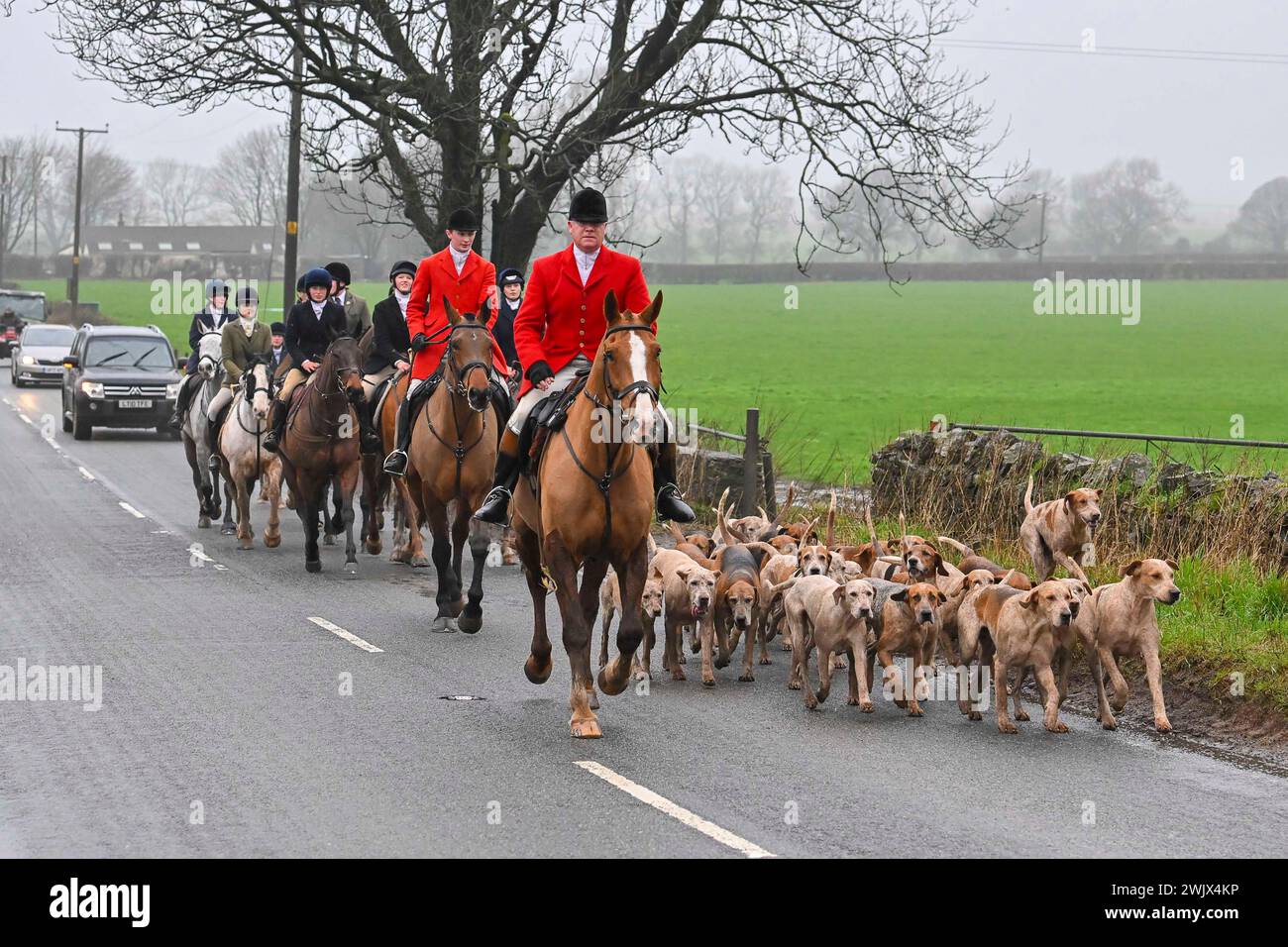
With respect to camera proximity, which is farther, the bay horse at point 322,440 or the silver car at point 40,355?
the silver car at point 40,355

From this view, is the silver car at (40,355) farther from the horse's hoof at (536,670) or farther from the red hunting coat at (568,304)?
the horse's hoof at (536,670)

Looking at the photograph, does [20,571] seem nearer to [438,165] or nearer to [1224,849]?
[1224,849]

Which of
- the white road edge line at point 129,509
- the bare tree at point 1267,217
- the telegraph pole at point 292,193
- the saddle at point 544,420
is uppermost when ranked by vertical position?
the bare tree at point 1267,217

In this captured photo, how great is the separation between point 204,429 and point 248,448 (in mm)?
1915

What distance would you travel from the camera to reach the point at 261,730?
8758mm

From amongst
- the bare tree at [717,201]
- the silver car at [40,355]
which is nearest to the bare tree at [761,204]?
the bare tree at [717,201]

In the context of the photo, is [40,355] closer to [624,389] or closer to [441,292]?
[441,292]

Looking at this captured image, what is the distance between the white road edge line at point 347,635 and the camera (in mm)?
11312

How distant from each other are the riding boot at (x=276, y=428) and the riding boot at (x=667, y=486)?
7.38 metres

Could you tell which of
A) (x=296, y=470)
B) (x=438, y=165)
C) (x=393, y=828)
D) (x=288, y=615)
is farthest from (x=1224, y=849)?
(x=438, y=165)

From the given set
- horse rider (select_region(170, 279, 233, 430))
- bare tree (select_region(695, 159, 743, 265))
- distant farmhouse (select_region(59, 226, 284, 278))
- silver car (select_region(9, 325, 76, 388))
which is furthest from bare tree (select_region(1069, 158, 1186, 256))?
horse rider (select_region(170, 279, 233, 430))

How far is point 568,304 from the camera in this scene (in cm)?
956

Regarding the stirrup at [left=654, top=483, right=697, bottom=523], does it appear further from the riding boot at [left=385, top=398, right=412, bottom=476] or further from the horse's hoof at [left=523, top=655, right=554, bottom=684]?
the riding boot at [left=385, top=398, right=412, bottom=476]

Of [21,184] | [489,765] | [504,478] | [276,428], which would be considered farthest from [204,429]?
[21,184]
